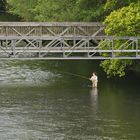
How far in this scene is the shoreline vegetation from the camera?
39.3 meters

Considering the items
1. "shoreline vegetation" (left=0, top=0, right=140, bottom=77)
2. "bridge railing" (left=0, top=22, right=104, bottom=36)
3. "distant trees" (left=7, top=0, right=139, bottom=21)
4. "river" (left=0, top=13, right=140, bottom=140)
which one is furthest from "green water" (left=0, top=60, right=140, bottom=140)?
"distant trees" (left=7, top=0, right=139, bottom=21)

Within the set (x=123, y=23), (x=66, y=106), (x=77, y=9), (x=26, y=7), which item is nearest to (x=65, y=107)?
(x=66, y=106)

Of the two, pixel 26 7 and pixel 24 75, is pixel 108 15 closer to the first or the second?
pixel 24 75

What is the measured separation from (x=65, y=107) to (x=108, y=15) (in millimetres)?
13112

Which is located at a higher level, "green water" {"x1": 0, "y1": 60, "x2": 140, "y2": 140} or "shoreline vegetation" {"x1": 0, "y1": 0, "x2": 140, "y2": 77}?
"shoreline vegetation" {"x1": 0, "y1": 0, "x2": 140, "y2": 77}

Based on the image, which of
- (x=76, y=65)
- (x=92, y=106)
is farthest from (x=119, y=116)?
(x=76, y=65)

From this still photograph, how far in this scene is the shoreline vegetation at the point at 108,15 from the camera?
39.3 meters

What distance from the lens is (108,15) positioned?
44.7 m

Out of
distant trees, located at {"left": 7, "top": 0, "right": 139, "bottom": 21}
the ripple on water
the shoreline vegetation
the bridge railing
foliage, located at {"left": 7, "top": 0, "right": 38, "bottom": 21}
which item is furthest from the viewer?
foliage, located at {"left": 7, "top": 0, "right": 38, "bottom": 21}

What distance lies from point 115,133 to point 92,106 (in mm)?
5973

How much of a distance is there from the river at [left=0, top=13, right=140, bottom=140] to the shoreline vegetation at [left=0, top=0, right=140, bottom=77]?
53.0 inches

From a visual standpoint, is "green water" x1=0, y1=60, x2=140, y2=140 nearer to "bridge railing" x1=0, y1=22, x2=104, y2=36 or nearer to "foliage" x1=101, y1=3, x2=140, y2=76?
"foliage" x1=101, y1=3, x2=140, y2=76

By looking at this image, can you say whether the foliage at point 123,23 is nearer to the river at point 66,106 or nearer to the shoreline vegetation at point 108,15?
the shoreline vegetation at point 108,15

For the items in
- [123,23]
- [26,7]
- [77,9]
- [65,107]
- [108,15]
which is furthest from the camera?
[26,7]
